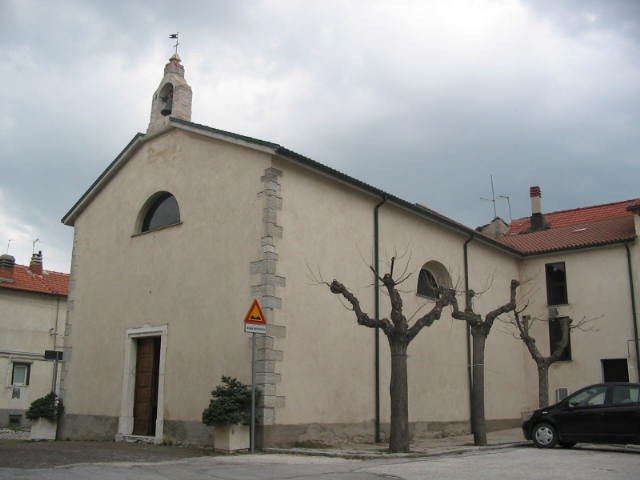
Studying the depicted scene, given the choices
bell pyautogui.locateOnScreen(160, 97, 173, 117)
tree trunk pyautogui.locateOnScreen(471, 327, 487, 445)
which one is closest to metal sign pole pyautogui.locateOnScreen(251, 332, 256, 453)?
tree trunk pyautogui.locateOnScreen(471, 327, 487, 445)

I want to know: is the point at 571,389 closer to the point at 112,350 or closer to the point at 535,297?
the point at 535,297

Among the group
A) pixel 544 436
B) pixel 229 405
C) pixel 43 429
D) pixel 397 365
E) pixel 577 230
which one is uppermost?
pixel 577 230

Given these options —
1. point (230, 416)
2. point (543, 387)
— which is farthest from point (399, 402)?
point (543, 387)

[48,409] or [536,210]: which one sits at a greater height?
[536,210]

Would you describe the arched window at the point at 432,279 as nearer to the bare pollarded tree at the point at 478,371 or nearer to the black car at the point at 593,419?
the bare pollarded tree at the point at 478,371

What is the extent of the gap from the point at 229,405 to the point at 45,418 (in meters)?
7.04

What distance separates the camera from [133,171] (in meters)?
17.9

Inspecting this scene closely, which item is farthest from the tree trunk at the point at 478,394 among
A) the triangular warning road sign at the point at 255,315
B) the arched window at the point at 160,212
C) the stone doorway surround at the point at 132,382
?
the arched window at the point at 160,212

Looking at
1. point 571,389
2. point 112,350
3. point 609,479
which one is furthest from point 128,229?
point 571,389

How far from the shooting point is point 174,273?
15.6 meters

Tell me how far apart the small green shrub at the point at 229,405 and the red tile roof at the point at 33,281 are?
18.5 meters

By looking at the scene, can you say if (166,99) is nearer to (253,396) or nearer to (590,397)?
(253,396)

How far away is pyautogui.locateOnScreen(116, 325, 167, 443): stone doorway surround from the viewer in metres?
14.9

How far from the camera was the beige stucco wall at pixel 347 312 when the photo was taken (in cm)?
1427
